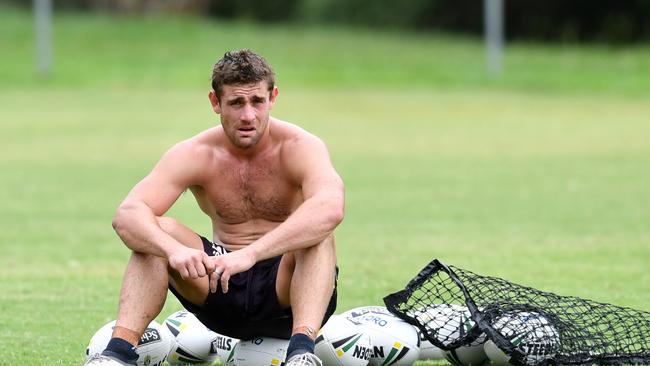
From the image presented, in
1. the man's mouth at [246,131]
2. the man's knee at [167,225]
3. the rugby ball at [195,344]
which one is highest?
the man's mouth at [246,131]

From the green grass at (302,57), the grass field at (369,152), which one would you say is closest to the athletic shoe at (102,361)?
the grass field at (369,152)

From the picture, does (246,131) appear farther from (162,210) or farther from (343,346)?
(343,346)

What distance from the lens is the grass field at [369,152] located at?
11148 mm

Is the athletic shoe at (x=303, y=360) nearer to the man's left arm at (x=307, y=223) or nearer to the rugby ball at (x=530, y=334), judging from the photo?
the man's left arm at (x=307, y=223)

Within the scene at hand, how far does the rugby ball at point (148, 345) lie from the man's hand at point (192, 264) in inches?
26.5

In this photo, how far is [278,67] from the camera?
3984 cm

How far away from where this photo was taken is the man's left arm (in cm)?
696

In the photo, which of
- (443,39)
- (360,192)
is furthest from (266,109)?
(443,39)

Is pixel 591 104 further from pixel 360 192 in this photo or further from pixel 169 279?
pixel 169 279

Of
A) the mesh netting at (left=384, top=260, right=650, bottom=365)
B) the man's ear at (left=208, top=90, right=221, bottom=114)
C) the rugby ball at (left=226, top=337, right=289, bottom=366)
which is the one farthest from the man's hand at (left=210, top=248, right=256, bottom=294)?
the mesh netting at (left=384, top=260, right=650, bottom=365)

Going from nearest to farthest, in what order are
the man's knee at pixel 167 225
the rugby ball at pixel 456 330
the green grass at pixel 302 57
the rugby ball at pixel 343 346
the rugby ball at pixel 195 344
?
the man's knee at pixel 167 225, the rugby ball at pixel 343 346, the rugby ball at pixel 456 330, the rugby ball at pixel 195 344, the green grass at pixel 302 57

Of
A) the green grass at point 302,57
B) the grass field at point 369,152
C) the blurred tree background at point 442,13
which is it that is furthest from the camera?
the blurred tree background at point 442,13

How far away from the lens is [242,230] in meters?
7.93

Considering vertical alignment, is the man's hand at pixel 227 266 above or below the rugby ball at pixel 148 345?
above
